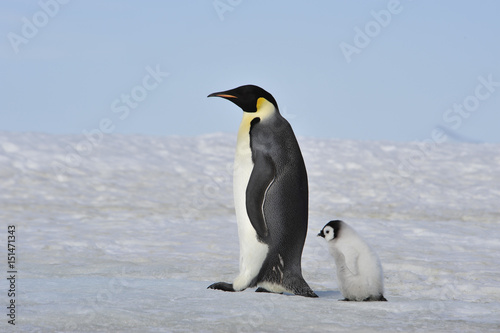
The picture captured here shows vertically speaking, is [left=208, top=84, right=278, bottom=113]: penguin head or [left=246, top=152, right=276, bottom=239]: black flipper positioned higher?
[left=208, top=84, right=278, bottom=113]: penguin head

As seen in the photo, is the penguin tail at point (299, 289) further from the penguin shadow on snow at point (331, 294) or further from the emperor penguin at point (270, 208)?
the penguin shadow on snow at point (331, 294)

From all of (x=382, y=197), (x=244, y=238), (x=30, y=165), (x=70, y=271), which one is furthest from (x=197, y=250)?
(x=30, y=165)

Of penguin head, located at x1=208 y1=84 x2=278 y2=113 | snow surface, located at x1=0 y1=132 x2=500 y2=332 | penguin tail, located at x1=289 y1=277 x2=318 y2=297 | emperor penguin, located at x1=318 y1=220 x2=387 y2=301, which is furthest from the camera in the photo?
penguin head, located at x1=208 y1=84 x2=278 y2=113

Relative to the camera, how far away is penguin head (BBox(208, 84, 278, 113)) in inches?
144

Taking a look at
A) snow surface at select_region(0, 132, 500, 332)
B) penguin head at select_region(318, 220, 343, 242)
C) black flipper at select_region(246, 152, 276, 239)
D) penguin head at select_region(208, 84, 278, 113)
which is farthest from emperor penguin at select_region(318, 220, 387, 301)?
penguin head at select_region(208, 84, 278, 113)

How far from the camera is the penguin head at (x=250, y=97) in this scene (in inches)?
144

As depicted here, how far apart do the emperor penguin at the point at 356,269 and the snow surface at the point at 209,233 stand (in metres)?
0.12

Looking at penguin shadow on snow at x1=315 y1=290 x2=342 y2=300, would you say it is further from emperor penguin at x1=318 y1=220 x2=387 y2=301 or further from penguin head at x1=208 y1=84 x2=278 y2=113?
penguin head at x1=208 y1=84 x2=278 y2=113

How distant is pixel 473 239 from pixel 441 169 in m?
5.71

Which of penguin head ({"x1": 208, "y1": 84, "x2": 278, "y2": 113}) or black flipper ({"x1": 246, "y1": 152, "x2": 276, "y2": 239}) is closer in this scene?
black flipper ({"x1": 246, "y1": 152, "x2": 276, "y2": 239})

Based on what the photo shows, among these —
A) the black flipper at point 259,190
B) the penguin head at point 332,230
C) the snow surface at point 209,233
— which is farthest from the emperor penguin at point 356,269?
the black flipper at point 259,190

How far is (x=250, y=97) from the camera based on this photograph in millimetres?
3666

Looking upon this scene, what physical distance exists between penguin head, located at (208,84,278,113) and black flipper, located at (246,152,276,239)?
325 mm

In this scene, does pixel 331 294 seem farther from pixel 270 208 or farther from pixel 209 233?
pixel 209 233
